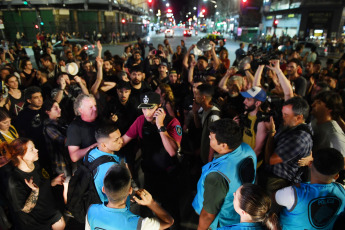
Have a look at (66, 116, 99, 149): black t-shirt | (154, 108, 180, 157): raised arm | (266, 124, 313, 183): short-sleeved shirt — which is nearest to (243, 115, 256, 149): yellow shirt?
(266, 124, 313, 183): short-sleeved shirt

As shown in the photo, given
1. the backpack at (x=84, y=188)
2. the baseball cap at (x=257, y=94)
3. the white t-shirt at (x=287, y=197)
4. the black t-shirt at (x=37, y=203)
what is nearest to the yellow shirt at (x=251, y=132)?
the baseball cap at (x=257, y=94)

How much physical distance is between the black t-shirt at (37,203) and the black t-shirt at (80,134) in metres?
0.53

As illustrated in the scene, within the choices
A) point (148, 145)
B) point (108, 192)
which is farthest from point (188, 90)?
point (108, 192)

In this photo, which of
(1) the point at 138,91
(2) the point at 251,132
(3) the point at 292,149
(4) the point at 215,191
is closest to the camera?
(4) the point at 215,191

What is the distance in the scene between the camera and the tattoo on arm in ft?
7.63

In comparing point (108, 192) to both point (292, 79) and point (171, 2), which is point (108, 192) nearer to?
point (292, 79)

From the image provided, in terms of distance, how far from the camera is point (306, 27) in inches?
1185

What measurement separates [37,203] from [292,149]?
299 cm

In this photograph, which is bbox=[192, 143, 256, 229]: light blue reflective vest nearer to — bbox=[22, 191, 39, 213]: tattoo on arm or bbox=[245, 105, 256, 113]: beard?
bbox=[245, 105, 256, 113]: beard

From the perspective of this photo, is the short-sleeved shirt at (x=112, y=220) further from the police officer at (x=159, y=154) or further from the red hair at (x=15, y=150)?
the red hair at (x=15, y=150)

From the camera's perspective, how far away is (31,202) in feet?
7.73

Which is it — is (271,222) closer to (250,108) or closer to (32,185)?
(250,108)

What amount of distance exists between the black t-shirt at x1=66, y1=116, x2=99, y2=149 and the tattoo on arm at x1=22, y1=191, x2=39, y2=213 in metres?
0.81

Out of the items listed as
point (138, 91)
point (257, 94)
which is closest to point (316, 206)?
point (257, 94)
